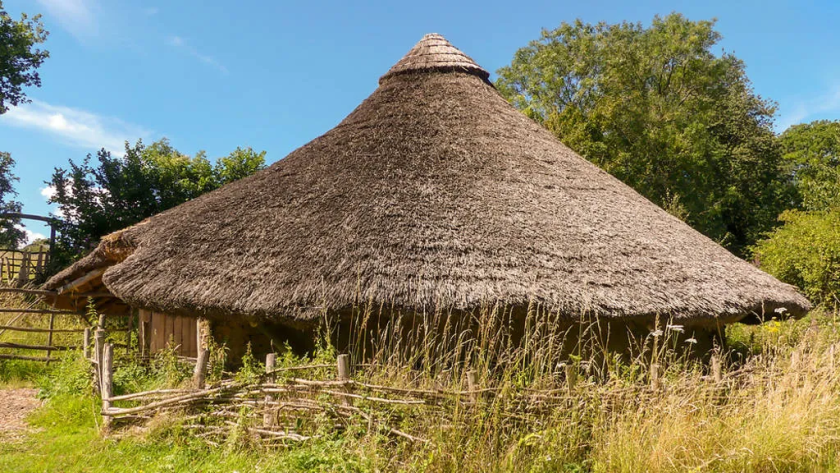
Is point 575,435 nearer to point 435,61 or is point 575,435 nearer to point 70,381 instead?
point 70,381

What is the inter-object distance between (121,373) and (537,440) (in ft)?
14.3

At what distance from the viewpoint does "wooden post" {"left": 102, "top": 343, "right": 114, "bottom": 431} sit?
418cm

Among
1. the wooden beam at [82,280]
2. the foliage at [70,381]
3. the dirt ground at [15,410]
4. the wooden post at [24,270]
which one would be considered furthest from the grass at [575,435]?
the wooden post at [24,270]

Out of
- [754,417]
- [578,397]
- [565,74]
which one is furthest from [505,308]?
[565,74]

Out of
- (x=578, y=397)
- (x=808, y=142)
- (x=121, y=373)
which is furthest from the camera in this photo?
(x=808, y=142)

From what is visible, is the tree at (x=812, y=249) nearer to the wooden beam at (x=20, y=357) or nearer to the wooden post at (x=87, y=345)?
the wooden post at (x=87, y=345)

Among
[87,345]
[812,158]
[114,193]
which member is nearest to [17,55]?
[114,193]

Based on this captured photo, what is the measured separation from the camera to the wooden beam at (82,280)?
7.32 m

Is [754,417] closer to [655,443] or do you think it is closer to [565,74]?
[655,443]

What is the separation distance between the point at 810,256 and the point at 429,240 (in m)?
10.0

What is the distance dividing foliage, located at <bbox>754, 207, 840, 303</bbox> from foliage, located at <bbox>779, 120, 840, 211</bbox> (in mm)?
5306

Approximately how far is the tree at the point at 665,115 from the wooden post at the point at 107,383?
14.3 metres

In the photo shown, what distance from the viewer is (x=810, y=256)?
35.6 feet

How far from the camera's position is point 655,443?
10.1 feet
